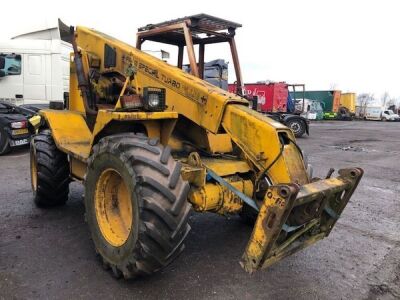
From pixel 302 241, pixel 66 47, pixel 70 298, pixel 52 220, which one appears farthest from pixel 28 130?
pixel 302 241

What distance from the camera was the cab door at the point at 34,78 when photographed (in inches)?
481

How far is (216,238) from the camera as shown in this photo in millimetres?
4539

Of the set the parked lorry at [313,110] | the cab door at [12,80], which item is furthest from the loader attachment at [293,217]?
the parked lorry at [313,110]

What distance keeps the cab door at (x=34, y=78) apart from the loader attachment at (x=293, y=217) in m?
11.0

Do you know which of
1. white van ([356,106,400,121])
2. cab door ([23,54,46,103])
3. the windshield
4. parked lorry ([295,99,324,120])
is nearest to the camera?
the windshield

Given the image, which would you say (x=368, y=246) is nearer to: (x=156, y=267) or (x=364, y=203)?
(x=364, y=203)

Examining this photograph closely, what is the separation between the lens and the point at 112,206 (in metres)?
3.83

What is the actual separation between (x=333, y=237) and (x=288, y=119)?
14.3 metres

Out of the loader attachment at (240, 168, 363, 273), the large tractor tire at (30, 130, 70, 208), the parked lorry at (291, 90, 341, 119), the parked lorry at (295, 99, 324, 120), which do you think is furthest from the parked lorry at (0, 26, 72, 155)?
the parked lorry at (291, 90, 341, 119)

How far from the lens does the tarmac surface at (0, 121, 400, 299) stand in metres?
3.35

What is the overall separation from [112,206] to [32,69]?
991cm

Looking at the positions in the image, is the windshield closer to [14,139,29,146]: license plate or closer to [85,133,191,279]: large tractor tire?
[14,139,29,146]: license plate

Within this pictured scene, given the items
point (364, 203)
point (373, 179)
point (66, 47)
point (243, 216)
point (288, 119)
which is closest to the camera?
point (243, 216)

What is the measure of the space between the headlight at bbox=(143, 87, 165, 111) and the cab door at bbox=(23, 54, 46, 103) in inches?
384
